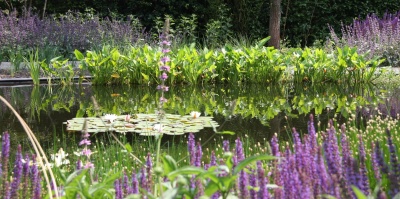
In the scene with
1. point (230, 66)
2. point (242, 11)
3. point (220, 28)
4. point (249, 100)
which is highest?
point (242, 11)

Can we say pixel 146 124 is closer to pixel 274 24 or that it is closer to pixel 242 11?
pixel 274 24

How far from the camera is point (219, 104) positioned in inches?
261

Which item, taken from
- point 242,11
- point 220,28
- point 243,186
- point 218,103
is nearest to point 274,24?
point 220,28

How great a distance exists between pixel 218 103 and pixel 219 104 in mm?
79

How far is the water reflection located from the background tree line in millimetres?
5070

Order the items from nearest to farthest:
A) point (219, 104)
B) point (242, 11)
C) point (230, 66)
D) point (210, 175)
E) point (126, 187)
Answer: point (210, 175)
point (126, 187)
point (219, 104)
point (230, 66)
point (242, 11)

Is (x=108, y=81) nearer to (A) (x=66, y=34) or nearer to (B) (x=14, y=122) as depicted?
(A) (x=66, y=34)

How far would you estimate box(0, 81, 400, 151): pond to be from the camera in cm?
529

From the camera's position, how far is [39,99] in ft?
23.9

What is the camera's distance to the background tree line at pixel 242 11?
44.5ft

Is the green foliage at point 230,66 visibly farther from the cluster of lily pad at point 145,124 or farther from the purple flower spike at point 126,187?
the purple flower spike at point 126,187

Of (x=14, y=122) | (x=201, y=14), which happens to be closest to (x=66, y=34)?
(x=201, y=14)

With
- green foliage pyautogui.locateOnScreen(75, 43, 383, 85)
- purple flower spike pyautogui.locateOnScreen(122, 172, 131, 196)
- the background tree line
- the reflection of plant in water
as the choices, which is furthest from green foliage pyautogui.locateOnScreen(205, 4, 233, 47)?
purple flower spike pyautogui.locateOnScreen(122, 172, 131, 196)

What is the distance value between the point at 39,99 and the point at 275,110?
292cm
